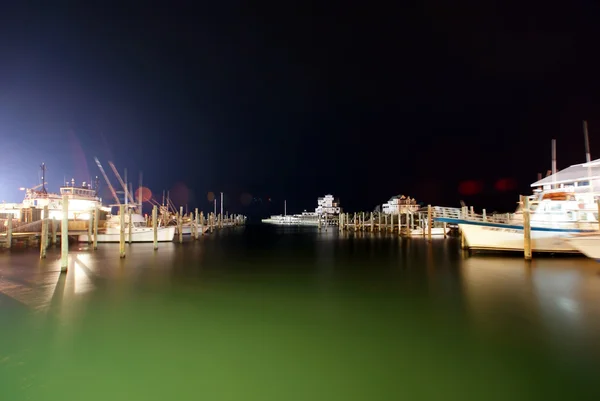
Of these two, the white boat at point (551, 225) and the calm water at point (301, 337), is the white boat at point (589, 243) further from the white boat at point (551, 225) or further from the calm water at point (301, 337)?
the white boat at point (551, 225)

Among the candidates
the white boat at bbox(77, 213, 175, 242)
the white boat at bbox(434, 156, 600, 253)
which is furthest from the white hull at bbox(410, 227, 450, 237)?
the white boat at bbox(77, 213, 175, 242)

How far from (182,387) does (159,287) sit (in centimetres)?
972

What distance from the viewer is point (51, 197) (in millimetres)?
41156

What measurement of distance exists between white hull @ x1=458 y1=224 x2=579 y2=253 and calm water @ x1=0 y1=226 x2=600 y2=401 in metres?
4.83

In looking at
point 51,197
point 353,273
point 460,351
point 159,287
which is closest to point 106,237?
point 51,197

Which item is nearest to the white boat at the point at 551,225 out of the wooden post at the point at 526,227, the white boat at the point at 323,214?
the wooden post at the point at 526,227

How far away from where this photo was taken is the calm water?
611 centimetres

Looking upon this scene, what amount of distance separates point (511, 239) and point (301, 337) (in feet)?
65.9

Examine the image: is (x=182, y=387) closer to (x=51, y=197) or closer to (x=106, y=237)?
(x=106, y=237)

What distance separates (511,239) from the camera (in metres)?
22.8

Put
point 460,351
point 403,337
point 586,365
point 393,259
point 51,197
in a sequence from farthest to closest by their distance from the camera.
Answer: point 51,197, point 393,259, point 403,337, point 460,351, point 586,365

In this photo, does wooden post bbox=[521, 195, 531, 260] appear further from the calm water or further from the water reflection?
the calm water

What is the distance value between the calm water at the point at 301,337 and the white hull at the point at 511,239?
4.83 m

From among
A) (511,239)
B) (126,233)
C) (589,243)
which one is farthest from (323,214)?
(589,243)
